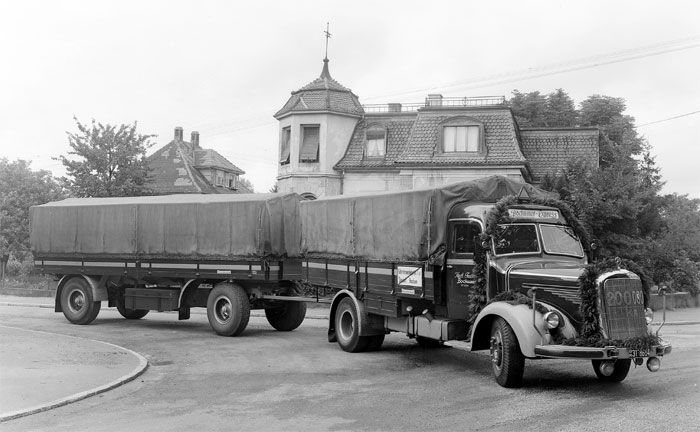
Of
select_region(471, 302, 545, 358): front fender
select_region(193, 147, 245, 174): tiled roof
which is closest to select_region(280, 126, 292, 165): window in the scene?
select_region(471, 302, 545, 358): front fender

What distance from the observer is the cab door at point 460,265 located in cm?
1194

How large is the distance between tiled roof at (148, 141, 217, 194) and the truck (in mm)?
37172

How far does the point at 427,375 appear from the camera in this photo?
1182 centimetres

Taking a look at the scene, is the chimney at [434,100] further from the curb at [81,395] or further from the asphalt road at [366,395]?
the curb at [81,395]

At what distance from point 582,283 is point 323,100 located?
26662mm

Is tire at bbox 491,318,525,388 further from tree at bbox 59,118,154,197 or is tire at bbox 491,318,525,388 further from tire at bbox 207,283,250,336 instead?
tree at bbox 59,118,154,197

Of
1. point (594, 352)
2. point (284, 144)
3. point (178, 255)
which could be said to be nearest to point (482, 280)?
point (594, 352)

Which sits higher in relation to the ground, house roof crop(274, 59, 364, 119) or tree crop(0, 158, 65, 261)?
house roof crop(274, 59, 364, 119)

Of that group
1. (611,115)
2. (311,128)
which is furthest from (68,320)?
(611,115)

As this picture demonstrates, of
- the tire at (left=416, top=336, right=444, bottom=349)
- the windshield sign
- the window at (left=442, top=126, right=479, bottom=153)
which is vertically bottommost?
the tire at (left=416, top=336, right=444, bottom=349)

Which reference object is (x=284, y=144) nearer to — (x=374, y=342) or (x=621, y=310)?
(x=374, y=342)

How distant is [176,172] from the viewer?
5919 cm

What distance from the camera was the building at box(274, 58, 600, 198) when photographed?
3328cm

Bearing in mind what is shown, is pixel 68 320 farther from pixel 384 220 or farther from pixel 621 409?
pixel 621 409
